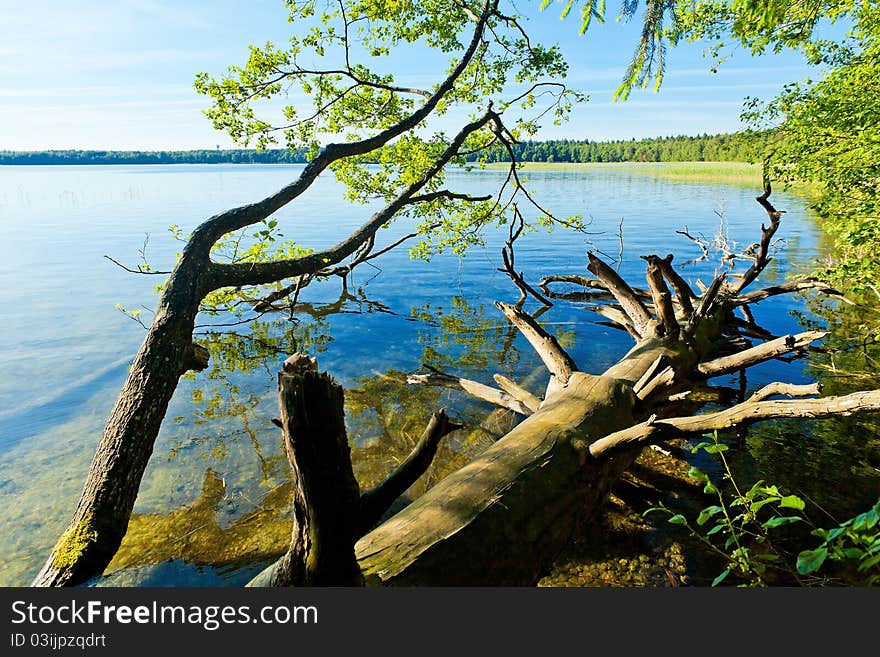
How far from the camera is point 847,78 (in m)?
6.40

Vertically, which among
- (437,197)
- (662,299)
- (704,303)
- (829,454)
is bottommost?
(829,454)

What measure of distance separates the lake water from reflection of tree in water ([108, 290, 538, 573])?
0.02 metres

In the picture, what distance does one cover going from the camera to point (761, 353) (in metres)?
5.59

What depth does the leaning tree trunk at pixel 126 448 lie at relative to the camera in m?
3.05

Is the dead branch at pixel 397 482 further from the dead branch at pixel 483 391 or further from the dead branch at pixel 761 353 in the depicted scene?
the dead branch at pixel 761 353

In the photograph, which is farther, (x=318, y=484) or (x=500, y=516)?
→ (x=500, y=516)

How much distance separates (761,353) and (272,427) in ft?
20.5

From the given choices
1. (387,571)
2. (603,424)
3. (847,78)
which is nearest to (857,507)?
(603,424)

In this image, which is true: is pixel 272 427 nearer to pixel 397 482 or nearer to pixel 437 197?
pixel 397 482

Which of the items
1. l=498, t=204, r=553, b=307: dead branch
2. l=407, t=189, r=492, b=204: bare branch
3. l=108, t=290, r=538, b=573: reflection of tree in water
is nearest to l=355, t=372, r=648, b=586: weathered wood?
l=108, t=290, r=538, b=573: reflection of tree in water

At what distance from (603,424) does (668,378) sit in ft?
3.69

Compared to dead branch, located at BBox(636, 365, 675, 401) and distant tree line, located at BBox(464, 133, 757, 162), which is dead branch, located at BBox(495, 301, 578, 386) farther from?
distant tree line, located at BBox(464, 133, 757, 162)

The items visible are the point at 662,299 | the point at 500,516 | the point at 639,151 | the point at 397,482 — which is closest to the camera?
the point at 397,482

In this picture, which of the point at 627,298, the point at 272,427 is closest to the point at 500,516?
the point at 272,427
